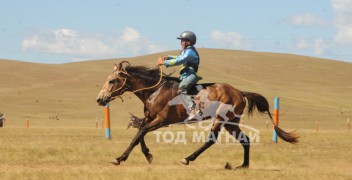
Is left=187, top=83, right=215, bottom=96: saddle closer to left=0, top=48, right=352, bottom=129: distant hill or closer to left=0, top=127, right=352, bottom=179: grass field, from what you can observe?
left=0, top=127, right=352, bottom=179: grass field

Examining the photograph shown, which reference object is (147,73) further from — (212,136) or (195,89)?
(212,136)

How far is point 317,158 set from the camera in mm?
15812

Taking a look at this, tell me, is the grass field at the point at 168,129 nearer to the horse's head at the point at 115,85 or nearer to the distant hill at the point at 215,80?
the distant hill at the point at 215,80

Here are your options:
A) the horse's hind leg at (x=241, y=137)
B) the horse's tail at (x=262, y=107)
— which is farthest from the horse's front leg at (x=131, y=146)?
the horse's tail at (x=262, y=107)

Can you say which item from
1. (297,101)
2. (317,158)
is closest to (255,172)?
(317,158)

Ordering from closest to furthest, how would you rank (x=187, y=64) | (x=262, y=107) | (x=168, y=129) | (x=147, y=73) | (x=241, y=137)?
(x=187, y=64) < (x=241, y=137) < (x=147, y=73) < (x=262, y=107) < (x=168, y=129)

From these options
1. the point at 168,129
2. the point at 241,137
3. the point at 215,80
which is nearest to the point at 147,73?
the point at 241,137

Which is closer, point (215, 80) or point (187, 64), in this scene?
point (187, 64)

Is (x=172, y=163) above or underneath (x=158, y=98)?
underneath

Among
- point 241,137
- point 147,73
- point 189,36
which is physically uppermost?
point 189,36

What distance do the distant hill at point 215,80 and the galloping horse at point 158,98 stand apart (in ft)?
117

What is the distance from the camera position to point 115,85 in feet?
43.5

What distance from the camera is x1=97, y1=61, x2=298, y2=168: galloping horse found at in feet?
41.7

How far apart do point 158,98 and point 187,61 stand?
1.02 meters
